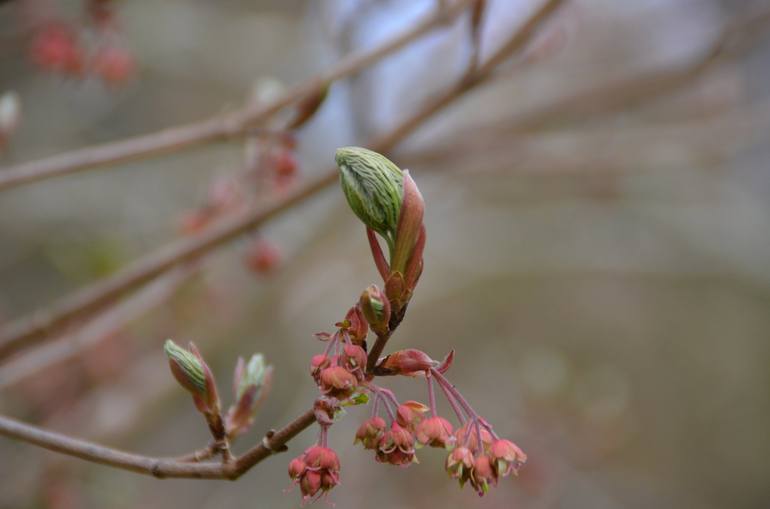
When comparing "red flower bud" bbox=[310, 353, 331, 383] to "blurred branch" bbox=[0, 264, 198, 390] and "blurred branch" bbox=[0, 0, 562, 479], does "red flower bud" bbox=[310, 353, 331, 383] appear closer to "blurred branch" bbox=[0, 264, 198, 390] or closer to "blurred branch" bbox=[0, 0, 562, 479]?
"blurred branch" bbox=[0, 0, 562, 479]

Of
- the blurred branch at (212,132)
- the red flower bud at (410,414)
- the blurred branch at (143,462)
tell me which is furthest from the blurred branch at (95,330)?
the red flower bud at (410,414)

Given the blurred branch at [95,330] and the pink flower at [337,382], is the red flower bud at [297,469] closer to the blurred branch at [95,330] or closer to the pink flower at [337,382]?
the pink flower at [337,382]

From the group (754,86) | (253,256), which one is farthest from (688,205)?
(253,256)

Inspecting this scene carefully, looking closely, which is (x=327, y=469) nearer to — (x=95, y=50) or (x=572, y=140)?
(x=95, y=50)

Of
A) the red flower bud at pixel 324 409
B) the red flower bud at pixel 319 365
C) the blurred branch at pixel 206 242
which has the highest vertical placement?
the red flower bud at pixel 319 365

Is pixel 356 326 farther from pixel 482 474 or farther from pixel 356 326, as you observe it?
pixel 482 474
